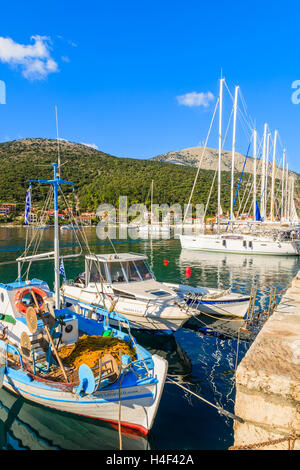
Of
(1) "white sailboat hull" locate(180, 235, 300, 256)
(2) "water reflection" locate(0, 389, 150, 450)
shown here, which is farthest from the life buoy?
(1) "white sailboat hull" locate(180, 235, 300, 256)

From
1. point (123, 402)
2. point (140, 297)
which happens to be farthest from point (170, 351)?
point (123, 402)

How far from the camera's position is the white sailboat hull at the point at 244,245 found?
3912 centimetres

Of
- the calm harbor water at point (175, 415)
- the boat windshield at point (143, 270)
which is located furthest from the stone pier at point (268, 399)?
the boat windshield at point (143, 270)

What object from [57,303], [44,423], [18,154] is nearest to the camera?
[44,423]

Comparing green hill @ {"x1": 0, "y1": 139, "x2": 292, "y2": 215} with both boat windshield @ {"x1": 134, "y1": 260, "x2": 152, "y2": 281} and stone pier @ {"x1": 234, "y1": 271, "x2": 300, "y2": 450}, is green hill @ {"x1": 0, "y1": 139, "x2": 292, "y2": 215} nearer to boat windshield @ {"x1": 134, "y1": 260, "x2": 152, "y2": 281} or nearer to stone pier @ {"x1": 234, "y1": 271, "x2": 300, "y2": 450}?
boat windshield @ {"x1": 134, "y1": 260, "x2": 152, "y2": 281}

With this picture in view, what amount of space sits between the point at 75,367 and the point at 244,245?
36.0 m

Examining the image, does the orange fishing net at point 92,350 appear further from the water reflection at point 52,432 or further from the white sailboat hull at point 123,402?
the water reflection at point 52,432

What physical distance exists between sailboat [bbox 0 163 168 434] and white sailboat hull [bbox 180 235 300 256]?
1309 inches

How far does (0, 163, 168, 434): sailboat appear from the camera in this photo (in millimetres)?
6762

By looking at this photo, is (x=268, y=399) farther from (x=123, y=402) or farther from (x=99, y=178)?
(x=99, y=178)
